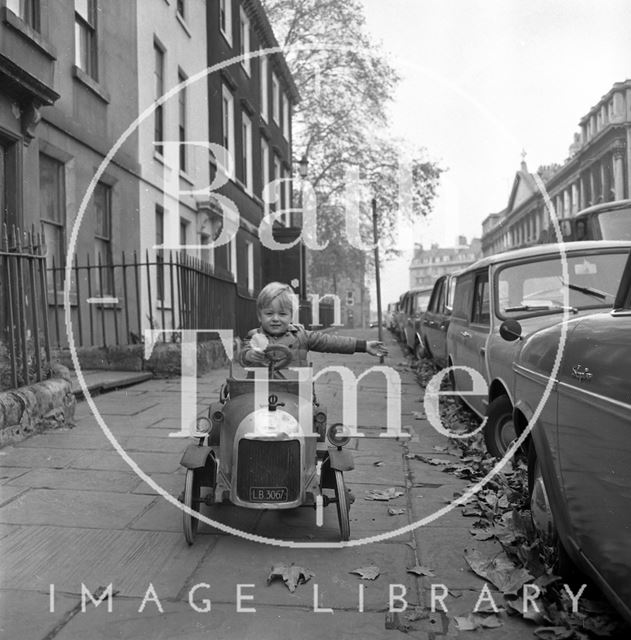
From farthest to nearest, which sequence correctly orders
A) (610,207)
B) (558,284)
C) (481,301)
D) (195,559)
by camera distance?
(610,207) < (481,301) < (558,284) < (195,559)

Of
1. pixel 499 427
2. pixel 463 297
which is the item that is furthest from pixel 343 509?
pixel 463 297

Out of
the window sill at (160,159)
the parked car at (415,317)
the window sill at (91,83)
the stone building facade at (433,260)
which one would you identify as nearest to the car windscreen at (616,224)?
the parked car at (415,317)

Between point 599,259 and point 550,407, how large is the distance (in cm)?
320

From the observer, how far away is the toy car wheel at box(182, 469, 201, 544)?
3.36 meters

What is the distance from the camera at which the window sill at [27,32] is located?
792 centimetres

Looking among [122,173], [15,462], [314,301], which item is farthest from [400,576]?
[314,301]

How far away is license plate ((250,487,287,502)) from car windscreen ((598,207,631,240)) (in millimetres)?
11020

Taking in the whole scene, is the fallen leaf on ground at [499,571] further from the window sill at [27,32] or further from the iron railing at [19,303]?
the window sill at [27,32]

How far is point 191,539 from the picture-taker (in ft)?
11.1

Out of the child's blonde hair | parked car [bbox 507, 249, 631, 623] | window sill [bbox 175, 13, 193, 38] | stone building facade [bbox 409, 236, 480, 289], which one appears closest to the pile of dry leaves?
parked car [bbox 507, 249, 631, 623]

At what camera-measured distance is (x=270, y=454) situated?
334 cm

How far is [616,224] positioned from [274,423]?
1127cm

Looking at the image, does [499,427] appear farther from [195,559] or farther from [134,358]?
[134,358]

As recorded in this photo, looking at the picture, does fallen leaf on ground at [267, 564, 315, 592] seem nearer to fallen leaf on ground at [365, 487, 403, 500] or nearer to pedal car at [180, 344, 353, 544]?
pedal car at [180, 344, 353, 544]
